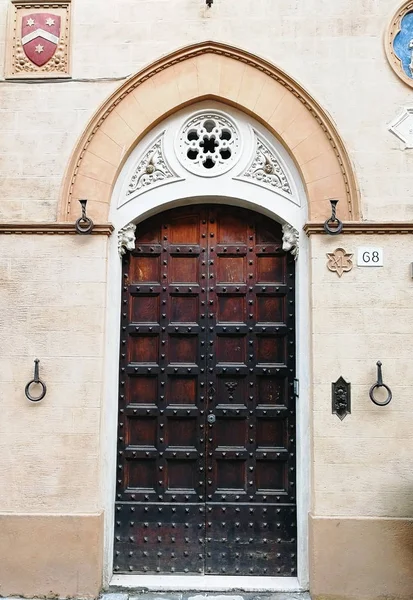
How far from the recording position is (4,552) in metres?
4.73

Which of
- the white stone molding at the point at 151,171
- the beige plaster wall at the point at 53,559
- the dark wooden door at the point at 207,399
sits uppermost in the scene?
the white stone molding at the point at 151,171

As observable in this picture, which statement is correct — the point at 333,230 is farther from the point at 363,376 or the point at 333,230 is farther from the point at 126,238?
the point at 126,238

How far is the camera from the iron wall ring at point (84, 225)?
16.4 ft

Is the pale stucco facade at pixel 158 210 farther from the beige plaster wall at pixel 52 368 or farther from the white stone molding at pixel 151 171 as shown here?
the white stone molding at pixel 151 171

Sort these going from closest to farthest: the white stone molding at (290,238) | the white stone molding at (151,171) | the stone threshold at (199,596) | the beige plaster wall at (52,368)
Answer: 1. the stone threshold at (199,596)
2. the beige plaster wall at (52,368)
3. the white stone molding at (290,238)
4. the white stone molding at (151,171)

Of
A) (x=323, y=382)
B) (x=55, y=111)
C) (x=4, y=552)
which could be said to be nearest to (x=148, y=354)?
(x=323, y=382)

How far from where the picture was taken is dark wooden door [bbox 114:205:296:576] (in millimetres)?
5031

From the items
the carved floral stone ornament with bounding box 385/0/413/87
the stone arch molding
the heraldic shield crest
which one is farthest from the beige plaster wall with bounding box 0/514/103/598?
the carved floral stone ornament with bounding box 385/0/413/87

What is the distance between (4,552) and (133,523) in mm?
1117

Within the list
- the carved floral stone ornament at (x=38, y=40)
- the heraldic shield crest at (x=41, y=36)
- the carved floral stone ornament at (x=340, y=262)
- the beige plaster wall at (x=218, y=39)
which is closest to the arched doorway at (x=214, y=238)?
the carved floral stone ornament at (x=340, y=262)

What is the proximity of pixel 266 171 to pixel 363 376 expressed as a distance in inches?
82.6

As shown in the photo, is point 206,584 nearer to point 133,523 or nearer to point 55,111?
point 133,523

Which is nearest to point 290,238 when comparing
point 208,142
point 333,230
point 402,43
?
point 333,230

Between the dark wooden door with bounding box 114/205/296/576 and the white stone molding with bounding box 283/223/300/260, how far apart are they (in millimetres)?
142
